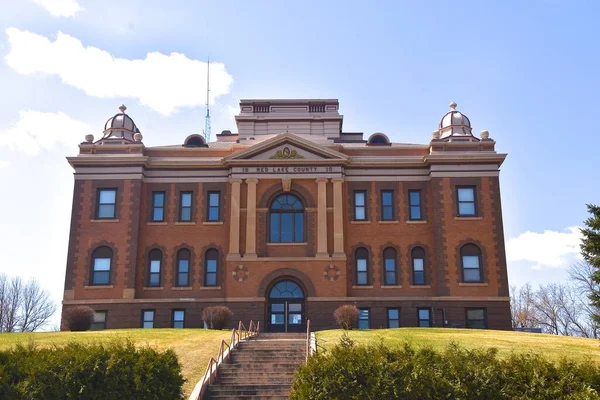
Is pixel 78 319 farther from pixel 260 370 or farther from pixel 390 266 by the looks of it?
pixel 390 266

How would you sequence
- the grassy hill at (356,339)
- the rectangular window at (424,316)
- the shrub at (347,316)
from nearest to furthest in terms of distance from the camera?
the grassy hill at (356,339) → the shrub at (347,316) → the rectangular window at (424,316)

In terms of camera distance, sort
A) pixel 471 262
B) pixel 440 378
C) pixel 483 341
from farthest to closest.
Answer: pixel 471 262 → pixel 483 341 → pixel 440 378

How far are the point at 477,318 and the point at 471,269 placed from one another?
2871 millimetres

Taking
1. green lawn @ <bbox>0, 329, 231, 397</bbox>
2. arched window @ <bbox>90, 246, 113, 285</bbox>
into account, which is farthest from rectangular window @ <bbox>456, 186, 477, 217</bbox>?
arched window @ <bbox>90, 246, 113, 285</bbox>

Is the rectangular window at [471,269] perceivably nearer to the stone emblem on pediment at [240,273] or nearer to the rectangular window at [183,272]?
the stone emblem on pediment at [240,273]

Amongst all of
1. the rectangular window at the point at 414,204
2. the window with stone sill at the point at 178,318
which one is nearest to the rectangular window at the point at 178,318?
the window with stone sill at the point at 178,318

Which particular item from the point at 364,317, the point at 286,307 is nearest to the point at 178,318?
the point at 286,307

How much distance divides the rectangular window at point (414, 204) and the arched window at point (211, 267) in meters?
12.1

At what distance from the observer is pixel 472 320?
4147 centimetres

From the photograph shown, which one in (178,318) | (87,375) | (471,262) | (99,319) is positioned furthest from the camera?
(471,262)

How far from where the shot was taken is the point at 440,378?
19.1m

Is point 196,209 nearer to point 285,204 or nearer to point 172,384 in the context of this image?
point 285,204

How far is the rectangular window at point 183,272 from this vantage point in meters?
42.9

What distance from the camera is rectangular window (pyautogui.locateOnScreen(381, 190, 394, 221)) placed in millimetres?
43938
